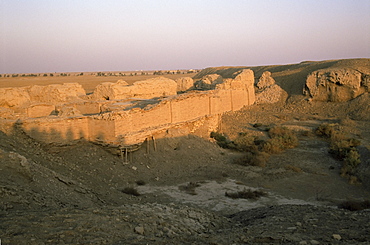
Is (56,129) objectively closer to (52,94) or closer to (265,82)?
(52,94)

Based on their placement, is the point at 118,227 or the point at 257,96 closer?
the point at 118,227

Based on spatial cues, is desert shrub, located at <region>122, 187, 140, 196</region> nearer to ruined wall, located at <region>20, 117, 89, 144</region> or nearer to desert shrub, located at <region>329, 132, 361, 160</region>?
ruined wall, located at <region>20, 117, 89, 144</region>

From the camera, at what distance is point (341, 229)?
482 cm

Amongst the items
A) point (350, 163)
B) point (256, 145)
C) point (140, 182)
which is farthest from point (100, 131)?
point (350, 163)

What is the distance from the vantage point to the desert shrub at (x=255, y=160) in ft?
38.9

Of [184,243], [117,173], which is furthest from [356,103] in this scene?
[184,243]

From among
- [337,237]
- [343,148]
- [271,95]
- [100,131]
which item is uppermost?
[271,95]

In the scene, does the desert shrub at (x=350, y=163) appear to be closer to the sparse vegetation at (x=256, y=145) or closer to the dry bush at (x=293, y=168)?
the dry bush at (x=293, y=168)

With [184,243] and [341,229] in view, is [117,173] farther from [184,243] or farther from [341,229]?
[341,229]

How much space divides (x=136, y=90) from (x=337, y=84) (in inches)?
553

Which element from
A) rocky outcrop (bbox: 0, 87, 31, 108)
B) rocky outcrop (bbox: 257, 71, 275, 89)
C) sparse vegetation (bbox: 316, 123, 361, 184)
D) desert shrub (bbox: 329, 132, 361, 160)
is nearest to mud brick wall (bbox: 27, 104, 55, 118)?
rocky outcrop (bbox: 0, 87, 31, 108)

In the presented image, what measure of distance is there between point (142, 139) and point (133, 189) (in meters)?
2.37

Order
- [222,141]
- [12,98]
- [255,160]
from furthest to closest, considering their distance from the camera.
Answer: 1. [222,141]
2. [12,98]
3. [255,160]

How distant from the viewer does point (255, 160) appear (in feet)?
39.0
